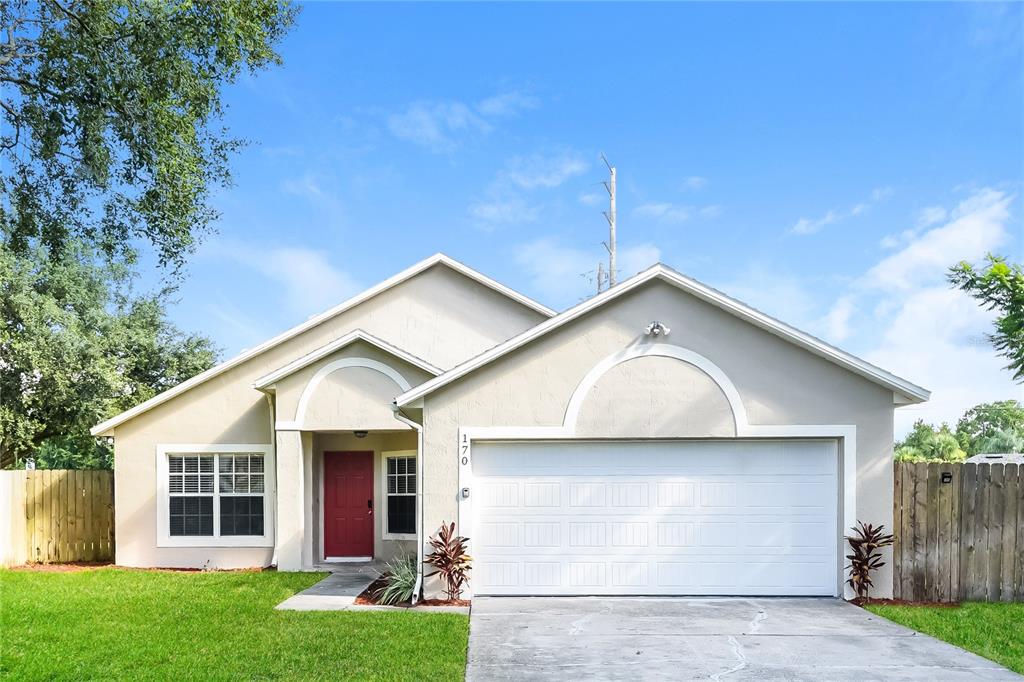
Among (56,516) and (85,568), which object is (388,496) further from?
(56,516)

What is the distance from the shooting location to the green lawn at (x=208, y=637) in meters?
6.86

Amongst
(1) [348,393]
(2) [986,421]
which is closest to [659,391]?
(1) [348,393]

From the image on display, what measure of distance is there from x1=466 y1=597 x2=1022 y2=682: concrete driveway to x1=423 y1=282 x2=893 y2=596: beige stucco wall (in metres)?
1.70

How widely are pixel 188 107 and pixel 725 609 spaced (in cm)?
1179

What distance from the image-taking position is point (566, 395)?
33.5 feet

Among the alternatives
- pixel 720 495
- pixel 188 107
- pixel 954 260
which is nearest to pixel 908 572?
pixel 720 495

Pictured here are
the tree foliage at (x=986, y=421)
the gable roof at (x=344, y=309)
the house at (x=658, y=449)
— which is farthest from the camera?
the tree foliage at (x=986, y=421)

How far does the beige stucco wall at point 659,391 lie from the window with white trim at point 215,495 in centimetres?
535

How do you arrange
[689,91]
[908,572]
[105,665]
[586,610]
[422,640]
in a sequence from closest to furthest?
[105,665] < [422,640] < [586,610] < [908,572] < [689,91]

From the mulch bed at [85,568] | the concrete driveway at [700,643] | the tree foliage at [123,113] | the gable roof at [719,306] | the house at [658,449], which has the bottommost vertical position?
the mulch bed at [85,568]

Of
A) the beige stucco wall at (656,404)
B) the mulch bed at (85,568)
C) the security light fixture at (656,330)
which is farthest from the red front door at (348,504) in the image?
the security light fixture at (656,330)

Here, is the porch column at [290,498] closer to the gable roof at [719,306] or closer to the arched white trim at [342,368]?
the arched white trim at [342,368]

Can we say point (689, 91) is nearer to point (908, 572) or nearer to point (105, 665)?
point (908, 572)

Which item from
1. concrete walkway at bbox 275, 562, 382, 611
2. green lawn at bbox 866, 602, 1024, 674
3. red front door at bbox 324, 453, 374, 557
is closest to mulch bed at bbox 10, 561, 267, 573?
red front door at bbox 324, 453, 374, 557
